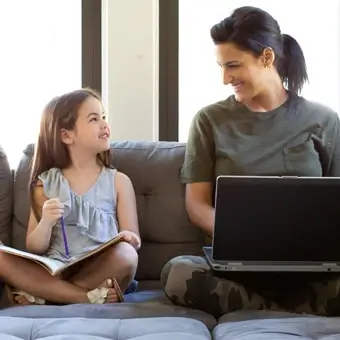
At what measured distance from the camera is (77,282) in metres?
1.80

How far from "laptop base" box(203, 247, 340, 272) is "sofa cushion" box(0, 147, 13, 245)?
0.76 m

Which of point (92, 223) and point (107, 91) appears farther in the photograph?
point (107, 91)

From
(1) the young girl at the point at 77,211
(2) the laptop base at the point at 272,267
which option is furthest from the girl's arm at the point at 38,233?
(2) the laptop base at the point at 272,267

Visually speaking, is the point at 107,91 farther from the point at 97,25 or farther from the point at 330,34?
the point at 330,34

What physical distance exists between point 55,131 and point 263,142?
25.0 inches

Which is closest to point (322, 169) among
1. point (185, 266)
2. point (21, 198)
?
point (185, 266)

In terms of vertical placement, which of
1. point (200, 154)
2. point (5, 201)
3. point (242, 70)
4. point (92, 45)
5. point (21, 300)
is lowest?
point (21, 300)

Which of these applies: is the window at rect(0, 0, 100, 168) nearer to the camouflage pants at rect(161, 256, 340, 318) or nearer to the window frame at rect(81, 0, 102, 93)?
the window frame at rect(81, 0, 102, 93)

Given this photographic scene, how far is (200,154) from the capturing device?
79.4 inches

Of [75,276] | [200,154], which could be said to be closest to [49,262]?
[75,276]

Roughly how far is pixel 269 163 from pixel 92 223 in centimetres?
55

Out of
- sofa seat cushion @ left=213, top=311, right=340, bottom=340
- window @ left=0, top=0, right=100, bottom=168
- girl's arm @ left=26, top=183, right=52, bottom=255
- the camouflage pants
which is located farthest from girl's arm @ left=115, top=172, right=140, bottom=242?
window @ left=0, top=0, right=100, bottom=168

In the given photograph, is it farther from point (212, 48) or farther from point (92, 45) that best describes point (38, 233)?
point (212, 48)

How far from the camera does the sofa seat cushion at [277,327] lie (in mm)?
1346
